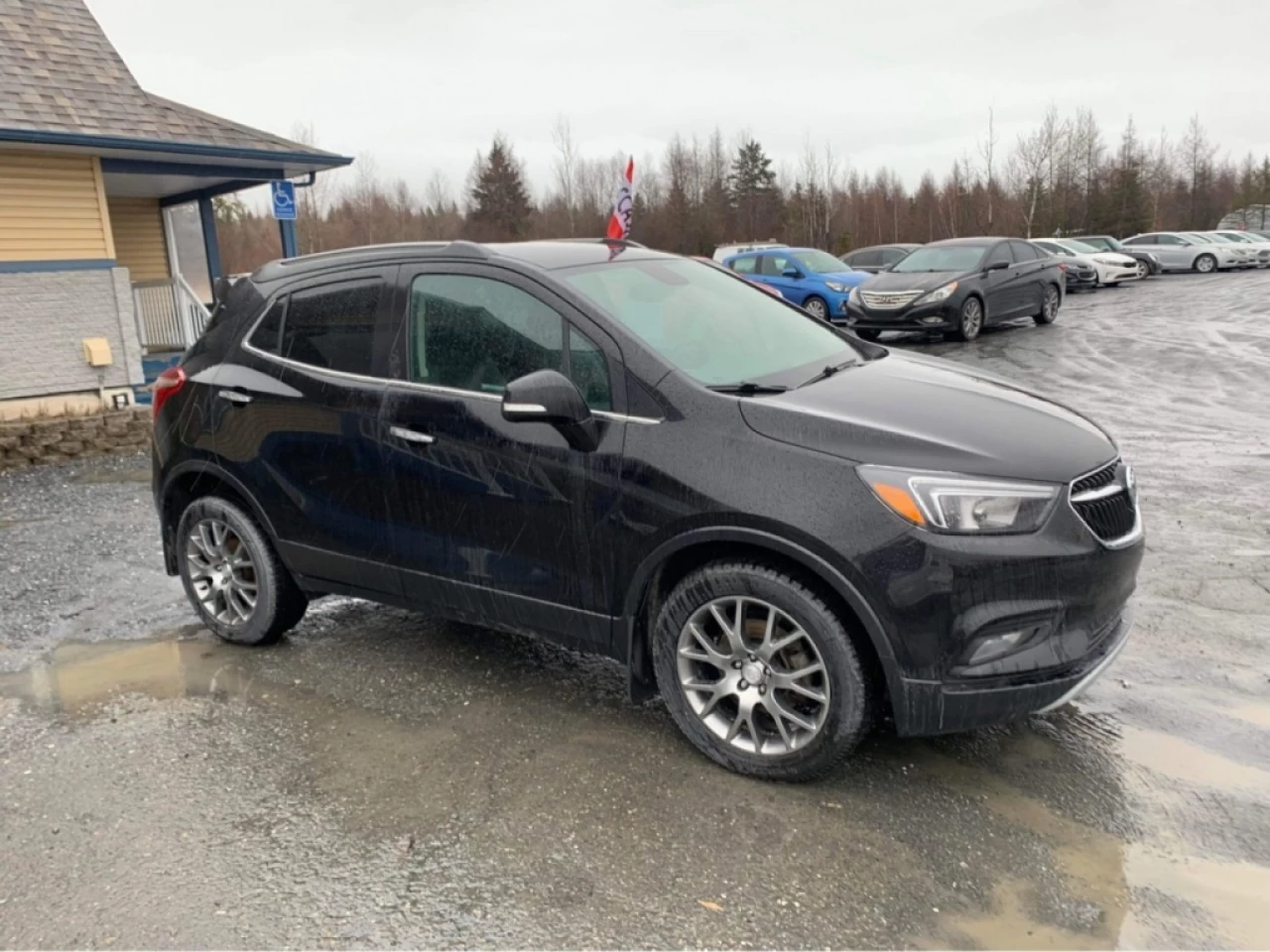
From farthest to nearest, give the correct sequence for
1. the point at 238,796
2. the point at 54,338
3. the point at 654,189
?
the point at 654,189
the point at 54,338
the point at 238,796

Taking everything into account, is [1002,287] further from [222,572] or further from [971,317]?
[222,572]

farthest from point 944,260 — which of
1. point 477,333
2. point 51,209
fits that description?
point 477,333

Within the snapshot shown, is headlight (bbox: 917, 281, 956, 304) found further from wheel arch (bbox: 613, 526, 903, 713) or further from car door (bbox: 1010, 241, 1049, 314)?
wheel arch (bbox: 613, 526, 903, 713)

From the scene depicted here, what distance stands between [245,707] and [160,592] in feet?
6.48

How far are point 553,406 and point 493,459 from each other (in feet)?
1.54

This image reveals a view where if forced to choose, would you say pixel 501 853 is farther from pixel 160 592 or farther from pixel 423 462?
pixel 160 592

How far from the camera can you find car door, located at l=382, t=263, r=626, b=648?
3607mm

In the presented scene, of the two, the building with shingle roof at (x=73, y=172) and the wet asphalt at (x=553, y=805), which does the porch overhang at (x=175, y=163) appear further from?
the wet asphalt at (x=553, y=805)

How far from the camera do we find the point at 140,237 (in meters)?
15.8

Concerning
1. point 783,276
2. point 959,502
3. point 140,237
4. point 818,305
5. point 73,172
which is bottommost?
point 818,305

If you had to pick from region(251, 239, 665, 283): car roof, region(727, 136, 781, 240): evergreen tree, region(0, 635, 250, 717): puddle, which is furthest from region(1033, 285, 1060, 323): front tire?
region(727, 136, 781, 240): evergreen tree

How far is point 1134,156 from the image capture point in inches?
2224

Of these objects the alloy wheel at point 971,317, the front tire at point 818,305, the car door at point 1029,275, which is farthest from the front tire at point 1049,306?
the front tire at point 818,305

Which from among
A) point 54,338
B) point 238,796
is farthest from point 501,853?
point 54,338
